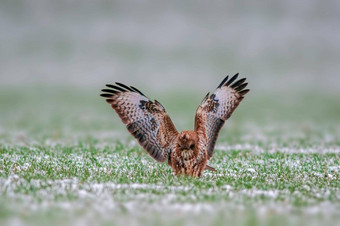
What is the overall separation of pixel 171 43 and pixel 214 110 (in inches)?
2003

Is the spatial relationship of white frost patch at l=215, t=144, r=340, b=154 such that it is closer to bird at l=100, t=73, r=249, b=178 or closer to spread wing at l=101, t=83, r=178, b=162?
bird at l=100, t=73, r=249, b=178

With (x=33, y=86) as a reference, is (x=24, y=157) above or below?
below

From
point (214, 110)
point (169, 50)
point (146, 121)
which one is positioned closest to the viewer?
point (146, 121)

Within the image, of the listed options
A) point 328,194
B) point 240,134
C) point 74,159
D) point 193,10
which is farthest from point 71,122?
point 193,10

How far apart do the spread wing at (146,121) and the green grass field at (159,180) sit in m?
0.47

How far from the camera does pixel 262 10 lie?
65.9 m

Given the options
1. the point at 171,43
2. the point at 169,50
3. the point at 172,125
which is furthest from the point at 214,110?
the point at 171,43

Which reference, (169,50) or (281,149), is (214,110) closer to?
(281,149)

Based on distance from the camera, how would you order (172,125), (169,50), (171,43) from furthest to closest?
(171,43), (169,50), (172,125)

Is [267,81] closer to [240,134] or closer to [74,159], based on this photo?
[240,134]

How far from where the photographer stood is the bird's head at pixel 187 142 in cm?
883

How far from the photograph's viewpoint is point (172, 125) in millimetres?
9492

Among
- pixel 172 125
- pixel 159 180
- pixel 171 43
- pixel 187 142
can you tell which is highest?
pixel 171 43

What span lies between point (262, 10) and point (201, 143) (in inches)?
2324
